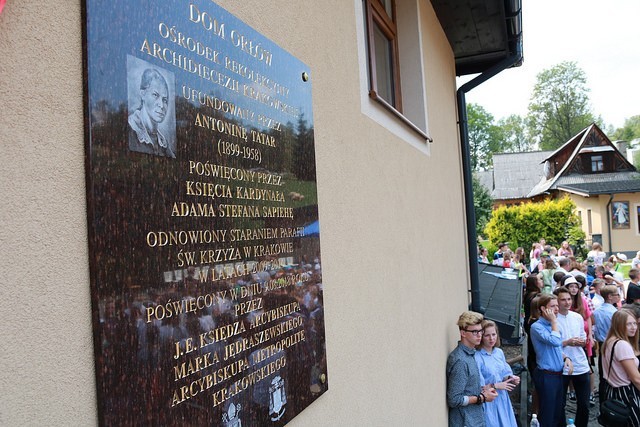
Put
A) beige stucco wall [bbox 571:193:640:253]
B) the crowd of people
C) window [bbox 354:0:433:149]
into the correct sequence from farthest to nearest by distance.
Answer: beige stucco wall [bbox 571:193:640:253]
the crowd of people
window [bbox 354:0:433:149]

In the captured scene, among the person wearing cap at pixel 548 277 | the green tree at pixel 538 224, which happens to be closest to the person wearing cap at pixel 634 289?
the person wearing cap at pixel 548 277

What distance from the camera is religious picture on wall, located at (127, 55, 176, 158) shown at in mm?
1177

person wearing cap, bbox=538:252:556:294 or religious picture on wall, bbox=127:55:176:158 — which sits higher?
religious picture on wall, bbox=127:55:176:158

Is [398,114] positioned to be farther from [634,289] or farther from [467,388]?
[634,289]

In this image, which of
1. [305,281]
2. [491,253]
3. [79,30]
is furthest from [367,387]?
[491,253]

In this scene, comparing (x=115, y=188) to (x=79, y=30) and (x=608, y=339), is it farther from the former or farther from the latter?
(x=608, y=339)

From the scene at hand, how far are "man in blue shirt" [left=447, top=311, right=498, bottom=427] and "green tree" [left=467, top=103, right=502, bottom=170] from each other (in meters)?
62.4

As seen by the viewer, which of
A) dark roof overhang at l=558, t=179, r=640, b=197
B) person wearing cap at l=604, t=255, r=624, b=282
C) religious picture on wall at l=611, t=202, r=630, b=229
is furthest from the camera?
religious picture on wall at l=611, t=202, r=630, b=229

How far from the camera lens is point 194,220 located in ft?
4.47

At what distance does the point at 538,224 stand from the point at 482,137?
124ft

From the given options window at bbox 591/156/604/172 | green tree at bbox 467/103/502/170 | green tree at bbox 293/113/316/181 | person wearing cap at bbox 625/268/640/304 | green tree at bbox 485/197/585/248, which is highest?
green tree at bbox 467/103/502/170

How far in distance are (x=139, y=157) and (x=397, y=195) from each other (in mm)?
2687

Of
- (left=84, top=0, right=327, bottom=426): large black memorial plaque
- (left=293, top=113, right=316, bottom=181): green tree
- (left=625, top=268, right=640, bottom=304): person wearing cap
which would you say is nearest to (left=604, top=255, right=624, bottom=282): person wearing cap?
(left=625, top=268, right=640, bottom=304): person wearing cap

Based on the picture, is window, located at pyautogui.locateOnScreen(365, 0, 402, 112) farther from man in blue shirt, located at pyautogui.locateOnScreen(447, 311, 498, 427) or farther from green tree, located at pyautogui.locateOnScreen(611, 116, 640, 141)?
green tree, located at pyautogui.locateOnScreen(611, 116, 640, 141)
